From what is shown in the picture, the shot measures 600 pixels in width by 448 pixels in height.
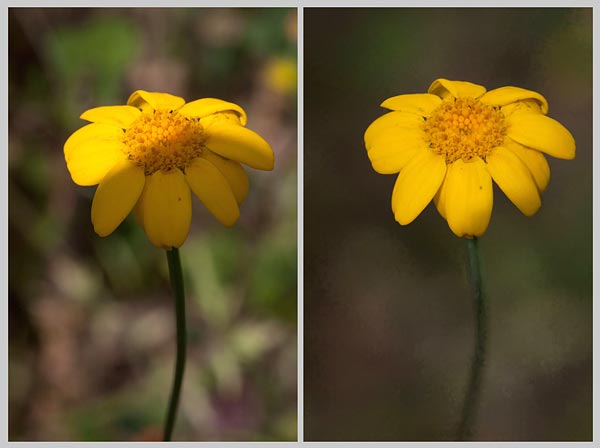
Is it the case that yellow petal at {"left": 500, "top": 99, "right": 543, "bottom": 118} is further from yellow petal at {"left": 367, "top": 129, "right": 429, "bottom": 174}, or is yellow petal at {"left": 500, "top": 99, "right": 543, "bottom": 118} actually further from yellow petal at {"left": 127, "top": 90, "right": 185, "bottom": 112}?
yellow petal at {"left": 127, "top": 90, "right": 185, "bottom": 112}

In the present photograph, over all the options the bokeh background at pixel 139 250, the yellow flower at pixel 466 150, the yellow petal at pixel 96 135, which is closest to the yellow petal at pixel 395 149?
the yellow flower at pixel 466 150

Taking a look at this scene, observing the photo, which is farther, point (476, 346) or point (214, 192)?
point (476, 346)

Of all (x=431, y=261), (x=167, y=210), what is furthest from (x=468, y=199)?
(x=431, y=261)

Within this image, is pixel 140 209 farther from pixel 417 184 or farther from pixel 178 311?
pixel 417 184

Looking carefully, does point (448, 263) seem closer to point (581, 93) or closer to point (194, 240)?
point (581, 93)

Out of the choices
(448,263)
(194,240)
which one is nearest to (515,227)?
(448,263)
